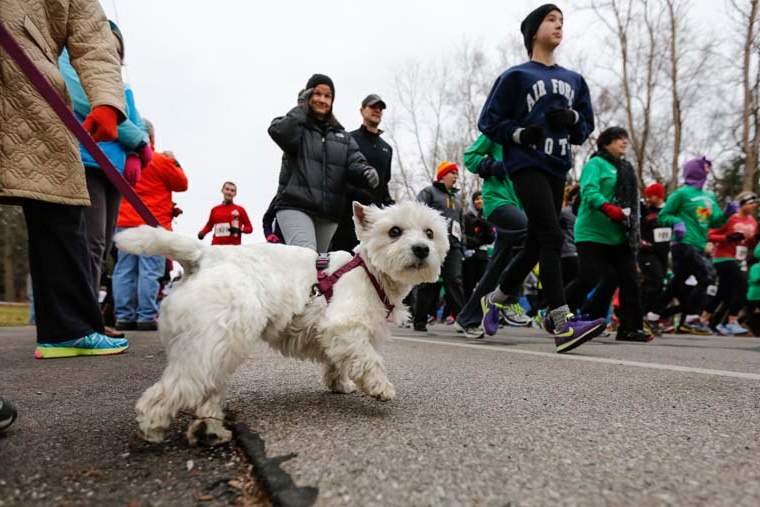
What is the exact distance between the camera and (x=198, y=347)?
167cm

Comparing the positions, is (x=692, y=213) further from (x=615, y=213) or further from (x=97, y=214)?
(x=97, y=214)

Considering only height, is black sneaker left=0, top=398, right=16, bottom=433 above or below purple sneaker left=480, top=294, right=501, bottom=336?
below

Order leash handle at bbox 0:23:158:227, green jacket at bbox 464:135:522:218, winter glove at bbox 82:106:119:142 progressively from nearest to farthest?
leash handle at bbox 0:23:158:227, winter glove at bbox 82:106:119:142, green jacket at bbox 464:135:522:218

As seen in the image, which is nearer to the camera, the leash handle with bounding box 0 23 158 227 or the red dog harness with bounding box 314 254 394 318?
the leash handle with bounding box 0 23 158 227

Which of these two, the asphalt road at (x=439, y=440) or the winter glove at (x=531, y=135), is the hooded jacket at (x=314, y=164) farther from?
the asphalt road at (x=439, y=440)

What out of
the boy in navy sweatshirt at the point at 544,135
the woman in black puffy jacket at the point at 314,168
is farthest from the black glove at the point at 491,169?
the woman in black puffy jacket at the point at 314,168

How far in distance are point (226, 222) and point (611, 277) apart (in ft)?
19.3

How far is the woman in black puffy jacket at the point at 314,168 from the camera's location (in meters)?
3.99

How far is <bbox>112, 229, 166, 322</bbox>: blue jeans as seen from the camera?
636 centimetres

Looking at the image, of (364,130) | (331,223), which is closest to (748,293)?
(364,130)

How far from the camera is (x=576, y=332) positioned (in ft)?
12.8

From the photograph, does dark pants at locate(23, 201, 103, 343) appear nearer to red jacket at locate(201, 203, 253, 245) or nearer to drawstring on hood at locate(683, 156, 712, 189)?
red jacket at locate(201, 203, 253, 245)

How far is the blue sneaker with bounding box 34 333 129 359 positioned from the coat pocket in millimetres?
1867

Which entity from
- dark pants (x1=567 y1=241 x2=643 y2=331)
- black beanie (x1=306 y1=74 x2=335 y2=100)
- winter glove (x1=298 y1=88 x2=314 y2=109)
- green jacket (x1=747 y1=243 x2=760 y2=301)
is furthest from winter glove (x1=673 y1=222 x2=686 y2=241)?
winter glove (x1=298 y1=88 x2=314 y2=109)
